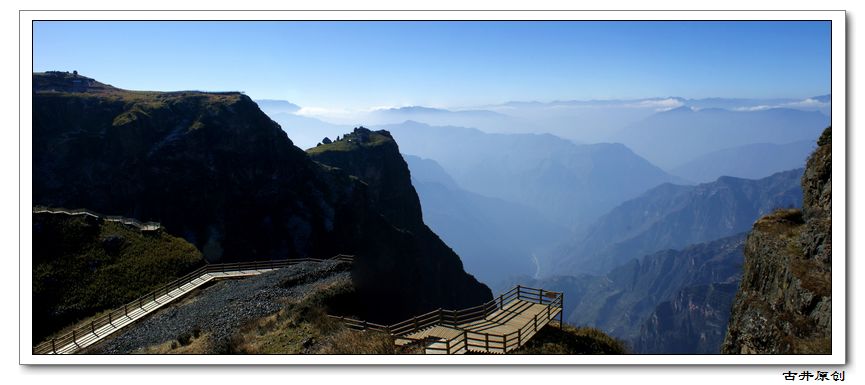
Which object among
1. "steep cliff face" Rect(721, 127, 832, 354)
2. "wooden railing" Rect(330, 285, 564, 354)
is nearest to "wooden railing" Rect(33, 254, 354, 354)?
"wooden railing" Rect(330, 285, 564, 354)

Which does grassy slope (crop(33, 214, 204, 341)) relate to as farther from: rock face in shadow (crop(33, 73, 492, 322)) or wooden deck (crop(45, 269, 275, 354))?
rock face in shadow (crop(33, 73, 492, 322))

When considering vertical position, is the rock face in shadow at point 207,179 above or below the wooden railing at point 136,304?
above

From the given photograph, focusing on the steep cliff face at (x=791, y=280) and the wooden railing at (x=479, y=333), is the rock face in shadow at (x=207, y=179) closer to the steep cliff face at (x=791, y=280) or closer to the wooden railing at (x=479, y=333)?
the wooden railing at (x=479, y=333)

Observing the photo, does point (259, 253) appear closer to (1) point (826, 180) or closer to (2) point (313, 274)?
(2) point (313, 274)

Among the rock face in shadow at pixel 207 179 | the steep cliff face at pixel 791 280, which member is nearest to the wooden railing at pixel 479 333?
the steep cliff face at pixel 791 280
